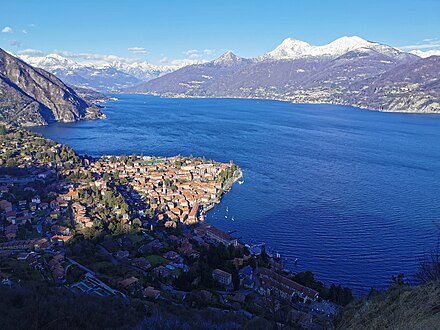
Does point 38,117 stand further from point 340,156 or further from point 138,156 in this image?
point 340,156

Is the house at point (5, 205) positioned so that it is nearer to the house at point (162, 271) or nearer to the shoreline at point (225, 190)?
the shoreline at point (225, 190)

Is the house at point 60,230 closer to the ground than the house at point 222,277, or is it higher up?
higher up

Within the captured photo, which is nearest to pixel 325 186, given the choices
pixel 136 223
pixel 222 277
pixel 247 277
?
pixel 136 223

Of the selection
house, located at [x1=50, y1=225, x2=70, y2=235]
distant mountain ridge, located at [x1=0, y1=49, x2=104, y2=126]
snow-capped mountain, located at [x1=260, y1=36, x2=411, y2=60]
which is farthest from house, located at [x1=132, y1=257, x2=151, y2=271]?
snow-capped mountain, located at [x1=260, y1=36, x2=411, y2=60]

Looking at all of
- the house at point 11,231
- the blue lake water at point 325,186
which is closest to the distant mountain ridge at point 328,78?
the blue lake water at point 325,186

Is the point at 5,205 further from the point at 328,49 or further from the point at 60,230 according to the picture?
the point at 328,49

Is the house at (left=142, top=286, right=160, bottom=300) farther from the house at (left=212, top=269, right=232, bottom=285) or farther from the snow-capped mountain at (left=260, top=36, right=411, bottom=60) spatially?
the snow-capped mountain at (left=260, top=36, right=411, bottom=60)

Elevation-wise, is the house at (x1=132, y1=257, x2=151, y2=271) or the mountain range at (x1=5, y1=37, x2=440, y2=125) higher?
the mountain range at (x1=5, y1=37, x2=440, y2=125)

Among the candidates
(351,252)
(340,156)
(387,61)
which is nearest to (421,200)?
(351,252)
